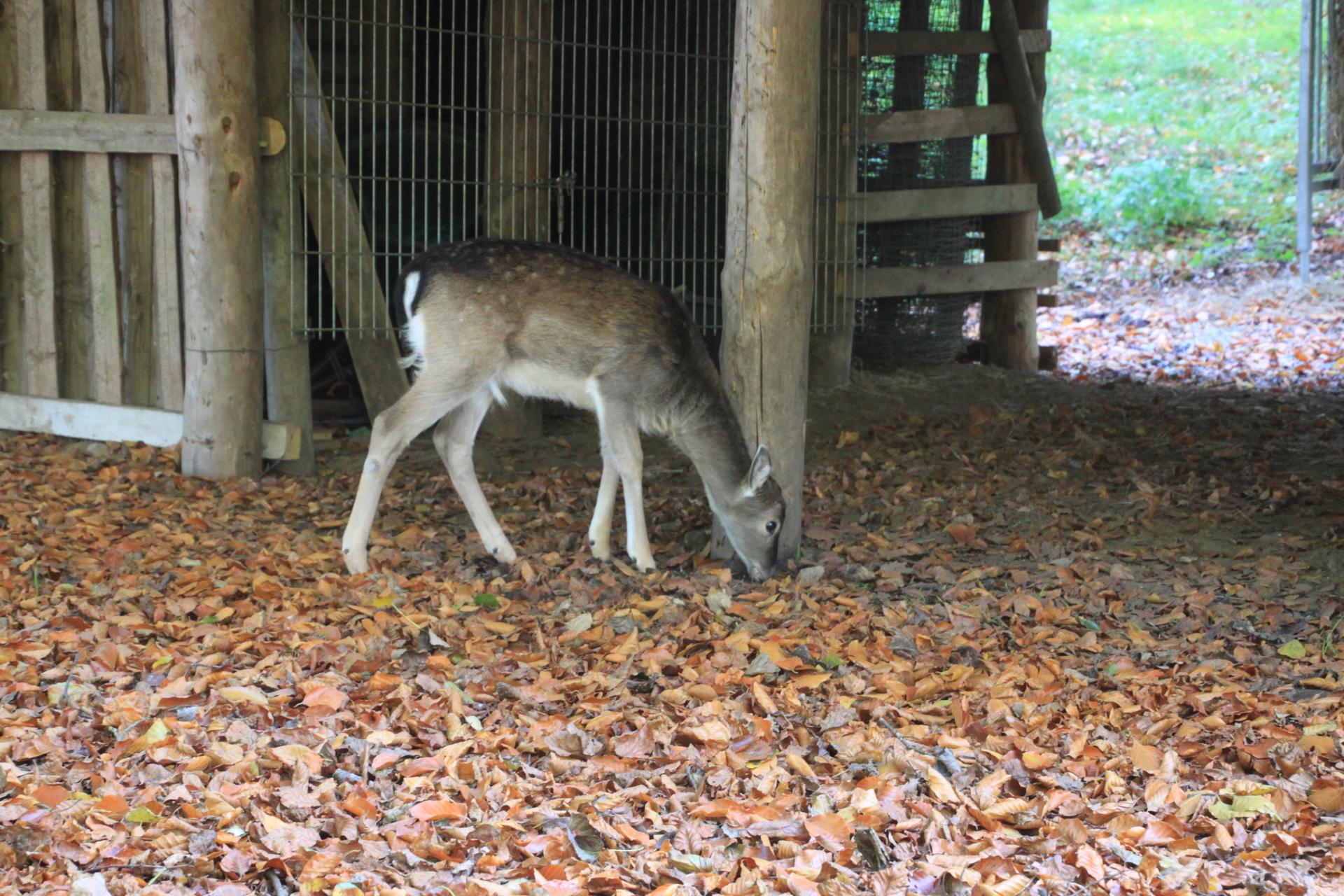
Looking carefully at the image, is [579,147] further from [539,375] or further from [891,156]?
[539,375]

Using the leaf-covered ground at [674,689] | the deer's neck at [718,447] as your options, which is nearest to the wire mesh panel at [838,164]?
the leaf-covered ground at [674,689]

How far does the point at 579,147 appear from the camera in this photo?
9.77 m

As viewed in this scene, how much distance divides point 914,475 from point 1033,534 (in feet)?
3.69

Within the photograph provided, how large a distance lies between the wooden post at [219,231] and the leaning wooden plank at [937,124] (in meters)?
4.50

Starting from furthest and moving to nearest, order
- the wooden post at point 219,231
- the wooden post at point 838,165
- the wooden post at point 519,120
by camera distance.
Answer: the wooden post at point 838,165 → the wooden post at point 519,120 → the wooden post at point 219,231

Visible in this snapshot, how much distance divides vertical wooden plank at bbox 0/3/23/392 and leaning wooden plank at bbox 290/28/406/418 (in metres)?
1.54

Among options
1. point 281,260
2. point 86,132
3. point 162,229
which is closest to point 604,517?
point 281,260

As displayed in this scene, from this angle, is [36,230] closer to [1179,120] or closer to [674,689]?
[674,689]

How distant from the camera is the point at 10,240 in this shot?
25.7ft

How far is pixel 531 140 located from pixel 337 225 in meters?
1.24

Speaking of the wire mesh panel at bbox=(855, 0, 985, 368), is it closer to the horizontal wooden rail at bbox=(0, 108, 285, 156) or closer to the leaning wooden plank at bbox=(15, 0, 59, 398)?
the horizontal wooden rail at bbox=(0, 108, 285, 156)

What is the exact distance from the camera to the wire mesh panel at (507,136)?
7742 mm

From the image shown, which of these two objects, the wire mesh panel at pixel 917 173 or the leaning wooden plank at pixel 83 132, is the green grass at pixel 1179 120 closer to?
the wire mesh panel at pixel 917 173

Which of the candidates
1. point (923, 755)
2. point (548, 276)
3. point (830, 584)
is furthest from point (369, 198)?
point (923, 755)
